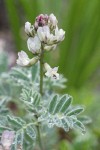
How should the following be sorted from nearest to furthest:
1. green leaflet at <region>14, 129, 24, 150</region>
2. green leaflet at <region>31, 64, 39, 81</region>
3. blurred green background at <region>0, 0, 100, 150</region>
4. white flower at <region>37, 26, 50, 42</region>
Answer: white flower at <region>37, 26, 50, 42</region> → green leaflet at <region>14, 129, 24, 150</region> → green leaflet at <region>31, 64, 39, 81</region> → blurred green background at <region>0, 0, 100, 150</region>

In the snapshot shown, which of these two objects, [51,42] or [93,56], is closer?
[51,42]

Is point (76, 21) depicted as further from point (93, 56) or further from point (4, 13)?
point (4, 13)

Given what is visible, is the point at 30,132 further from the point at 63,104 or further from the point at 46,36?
the point at 46,36

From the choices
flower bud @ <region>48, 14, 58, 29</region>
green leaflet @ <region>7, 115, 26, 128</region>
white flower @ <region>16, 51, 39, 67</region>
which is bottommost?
green leaflet @ <region>7, 115, 26, 128</region>

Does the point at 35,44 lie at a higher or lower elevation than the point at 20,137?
higher

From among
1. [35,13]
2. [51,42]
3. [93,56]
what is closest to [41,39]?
[51,42]

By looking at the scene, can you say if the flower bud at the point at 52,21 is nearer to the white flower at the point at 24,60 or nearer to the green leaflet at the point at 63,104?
the white flower at the point at 24,60

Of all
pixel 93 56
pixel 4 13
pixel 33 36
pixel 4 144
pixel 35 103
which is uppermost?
pixel 4 13

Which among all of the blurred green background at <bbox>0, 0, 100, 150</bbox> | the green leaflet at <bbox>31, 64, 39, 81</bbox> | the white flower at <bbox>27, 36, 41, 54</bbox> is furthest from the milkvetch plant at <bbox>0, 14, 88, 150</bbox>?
the blurred green background at <bbox>0, 0, 100, 150</bbox>

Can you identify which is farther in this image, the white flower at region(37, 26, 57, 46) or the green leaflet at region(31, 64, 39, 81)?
the green leaflet at region(31, 64, 39, 81)

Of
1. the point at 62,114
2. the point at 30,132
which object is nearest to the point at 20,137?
the point at 30,132

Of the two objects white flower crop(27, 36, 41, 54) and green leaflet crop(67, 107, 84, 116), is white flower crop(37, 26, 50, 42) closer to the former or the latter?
white flower crop(27, 36, 41, 54)
